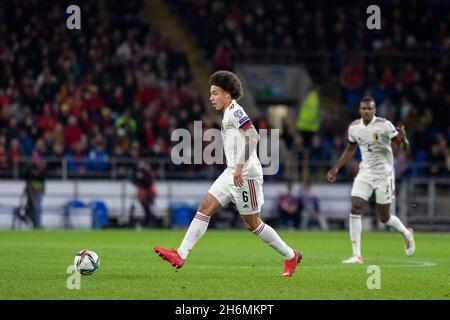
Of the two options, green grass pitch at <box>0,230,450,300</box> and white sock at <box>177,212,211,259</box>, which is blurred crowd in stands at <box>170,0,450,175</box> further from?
white sock at <box>177,212,211,259</box>

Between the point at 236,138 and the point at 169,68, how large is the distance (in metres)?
22.3

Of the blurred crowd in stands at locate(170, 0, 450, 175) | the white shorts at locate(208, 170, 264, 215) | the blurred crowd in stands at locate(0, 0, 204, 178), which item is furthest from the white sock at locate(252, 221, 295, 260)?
the blurred crowd in stands at locate(170, 0, 450, 175)

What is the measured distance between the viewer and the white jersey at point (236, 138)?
12812 mm

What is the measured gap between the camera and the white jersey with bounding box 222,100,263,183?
42.0 feet

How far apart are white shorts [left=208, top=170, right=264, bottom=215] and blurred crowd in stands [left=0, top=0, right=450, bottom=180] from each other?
1737 centimetres

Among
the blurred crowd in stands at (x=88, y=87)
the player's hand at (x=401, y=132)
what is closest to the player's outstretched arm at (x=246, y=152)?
the player's hand at (x=401, y=132)

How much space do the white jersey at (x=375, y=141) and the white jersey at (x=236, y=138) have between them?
4.67m

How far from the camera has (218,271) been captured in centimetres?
1398

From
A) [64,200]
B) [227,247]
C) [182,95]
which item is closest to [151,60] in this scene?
[182,95]

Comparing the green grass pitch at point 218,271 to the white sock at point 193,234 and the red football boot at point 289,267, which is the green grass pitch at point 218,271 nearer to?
the red football boot at point 289,267

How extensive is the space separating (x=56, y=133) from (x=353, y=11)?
41.0 ft

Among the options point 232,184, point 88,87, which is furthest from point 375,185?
point 88,87
